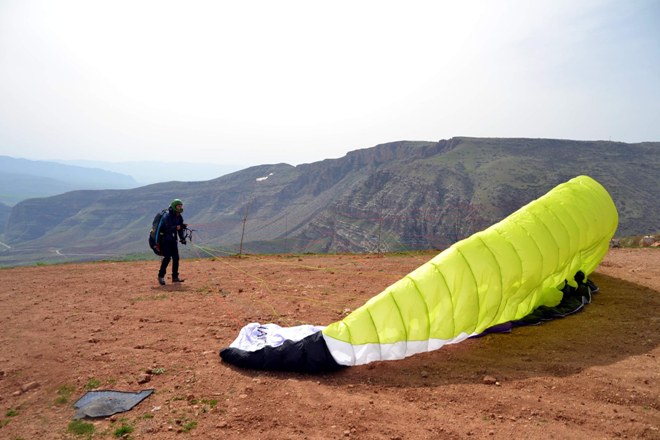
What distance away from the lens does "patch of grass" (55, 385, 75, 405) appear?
5.61 m

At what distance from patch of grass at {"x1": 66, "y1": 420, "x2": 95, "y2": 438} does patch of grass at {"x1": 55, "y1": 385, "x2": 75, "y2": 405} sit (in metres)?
0.69

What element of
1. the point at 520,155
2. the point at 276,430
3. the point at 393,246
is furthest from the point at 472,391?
the point at 520,155

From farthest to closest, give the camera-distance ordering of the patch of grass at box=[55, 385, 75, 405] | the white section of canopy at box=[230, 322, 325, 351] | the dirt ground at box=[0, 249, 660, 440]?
1. the white section of canopy at box=[230, 322, 325, 351]
2. the patch of grass at box=[55, 385, 75, 405]
3. the dirt ground at box=[0, 249, 660, 440]

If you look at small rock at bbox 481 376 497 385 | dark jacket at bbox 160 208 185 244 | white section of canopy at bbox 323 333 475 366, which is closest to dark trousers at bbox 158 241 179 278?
dark jacket at bbox 160 208 185 244

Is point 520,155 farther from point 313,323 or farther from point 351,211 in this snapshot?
point 313,323

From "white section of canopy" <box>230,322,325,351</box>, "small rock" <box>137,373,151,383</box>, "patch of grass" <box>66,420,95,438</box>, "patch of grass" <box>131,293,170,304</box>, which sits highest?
"white section of canopy" <box>230,322,325,351</box>

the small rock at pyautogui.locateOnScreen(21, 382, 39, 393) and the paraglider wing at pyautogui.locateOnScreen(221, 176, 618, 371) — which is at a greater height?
the paraglider wing at pyautogui.locateOnScreen(221, 176, 618, 371)

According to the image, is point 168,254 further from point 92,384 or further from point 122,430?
point 122,430

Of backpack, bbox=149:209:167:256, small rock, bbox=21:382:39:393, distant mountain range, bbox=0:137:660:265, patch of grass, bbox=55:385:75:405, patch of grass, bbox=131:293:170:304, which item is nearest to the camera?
patch of grass, bbox=55:385:75:405

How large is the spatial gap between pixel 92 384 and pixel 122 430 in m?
1.58

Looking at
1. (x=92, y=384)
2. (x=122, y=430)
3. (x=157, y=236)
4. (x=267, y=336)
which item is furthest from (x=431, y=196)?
(x=122, y=430)

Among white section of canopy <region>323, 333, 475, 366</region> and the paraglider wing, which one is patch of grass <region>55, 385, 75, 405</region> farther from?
white section of canopy <region>323, 333, 475, 366</region>

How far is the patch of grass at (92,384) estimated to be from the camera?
19.5 feet

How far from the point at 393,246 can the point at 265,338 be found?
8128 centimetres
